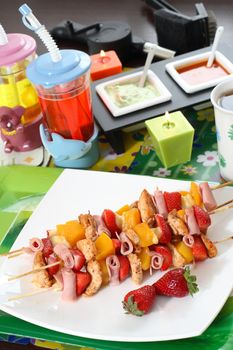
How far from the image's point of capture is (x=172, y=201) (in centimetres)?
105

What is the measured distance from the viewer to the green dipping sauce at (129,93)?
133cm

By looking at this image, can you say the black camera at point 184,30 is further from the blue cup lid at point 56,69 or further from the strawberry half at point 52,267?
the strawberry half at point 52,267

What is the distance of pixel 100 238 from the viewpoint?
39.4 inches

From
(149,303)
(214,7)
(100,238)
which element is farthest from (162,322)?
(214,7)

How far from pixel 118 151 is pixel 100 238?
1.15 feet

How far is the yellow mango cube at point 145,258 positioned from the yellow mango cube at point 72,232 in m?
0.11

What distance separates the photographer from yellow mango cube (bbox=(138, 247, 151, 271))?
99 centimetres

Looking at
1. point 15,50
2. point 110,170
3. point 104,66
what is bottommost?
point 110,170

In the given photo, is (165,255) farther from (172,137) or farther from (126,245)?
(172,137)

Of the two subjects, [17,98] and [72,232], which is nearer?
[72,232]

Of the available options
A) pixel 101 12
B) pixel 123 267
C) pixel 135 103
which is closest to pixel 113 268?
pixel 123 267

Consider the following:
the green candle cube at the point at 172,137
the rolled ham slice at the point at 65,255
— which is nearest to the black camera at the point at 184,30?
the green candle cube at the point at 172,137

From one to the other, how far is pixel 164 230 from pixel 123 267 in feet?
0.30

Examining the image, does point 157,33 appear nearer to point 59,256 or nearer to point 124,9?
point 124,9
